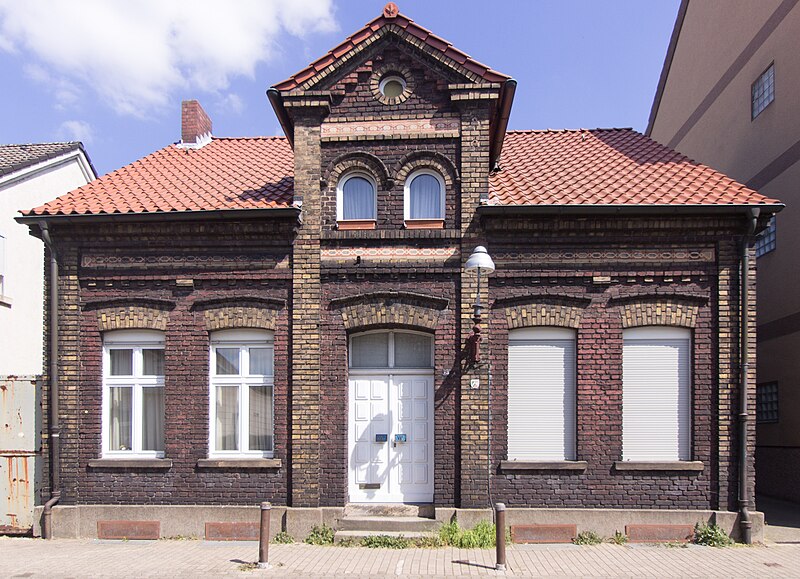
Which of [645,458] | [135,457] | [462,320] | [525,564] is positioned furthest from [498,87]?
[135,457]

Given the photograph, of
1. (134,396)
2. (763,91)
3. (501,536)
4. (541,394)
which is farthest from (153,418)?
(763,91)

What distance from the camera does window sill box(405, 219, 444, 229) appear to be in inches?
433

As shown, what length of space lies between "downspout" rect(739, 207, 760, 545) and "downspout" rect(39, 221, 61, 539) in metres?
10.8

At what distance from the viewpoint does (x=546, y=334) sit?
429 inches

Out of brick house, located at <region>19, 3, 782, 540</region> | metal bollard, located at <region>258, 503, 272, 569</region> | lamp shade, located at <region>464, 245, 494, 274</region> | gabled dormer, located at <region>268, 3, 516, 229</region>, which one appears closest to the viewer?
metal bollard, located at <region>258, 503, 272, 569</region>

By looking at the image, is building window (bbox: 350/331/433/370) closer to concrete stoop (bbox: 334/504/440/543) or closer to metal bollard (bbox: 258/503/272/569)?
concrete stoop (bbox: 334/504/440/543)

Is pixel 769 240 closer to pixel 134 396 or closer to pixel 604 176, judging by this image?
pixel 604 176

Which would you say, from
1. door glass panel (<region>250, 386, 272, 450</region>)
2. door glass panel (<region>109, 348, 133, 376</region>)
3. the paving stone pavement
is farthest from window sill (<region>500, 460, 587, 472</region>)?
door glass panel (<region>109, 348, 133, 376</region>)

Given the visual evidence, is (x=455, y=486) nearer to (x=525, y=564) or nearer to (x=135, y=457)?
(x=525, y=564)

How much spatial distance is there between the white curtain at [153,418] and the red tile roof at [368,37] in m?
5.51

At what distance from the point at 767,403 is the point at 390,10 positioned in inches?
466

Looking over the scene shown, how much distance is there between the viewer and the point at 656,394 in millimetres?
10812

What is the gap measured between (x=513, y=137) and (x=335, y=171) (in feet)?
18.7

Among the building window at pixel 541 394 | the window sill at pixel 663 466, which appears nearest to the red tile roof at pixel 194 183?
the building window at pixel 541 394
